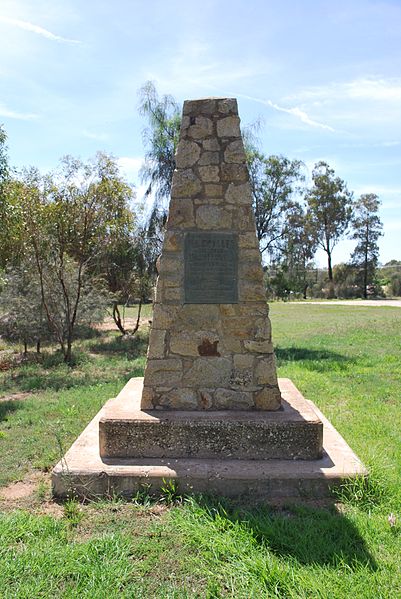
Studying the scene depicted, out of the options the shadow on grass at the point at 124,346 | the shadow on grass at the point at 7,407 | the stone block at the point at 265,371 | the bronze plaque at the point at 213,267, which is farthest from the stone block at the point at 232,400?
the shadow on grass at the point at 124,346

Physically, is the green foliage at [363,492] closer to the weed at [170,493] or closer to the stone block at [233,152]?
the weed at [170,493]

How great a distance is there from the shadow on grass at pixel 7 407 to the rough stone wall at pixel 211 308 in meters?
2.90

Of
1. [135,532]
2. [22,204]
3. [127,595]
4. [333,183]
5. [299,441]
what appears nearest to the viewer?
[127,595]

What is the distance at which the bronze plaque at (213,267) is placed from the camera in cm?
414

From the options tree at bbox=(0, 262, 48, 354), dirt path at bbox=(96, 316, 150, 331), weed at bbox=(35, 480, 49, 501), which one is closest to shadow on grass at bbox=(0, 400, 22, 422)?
weed at bbox=(35, 480, 49, 501)

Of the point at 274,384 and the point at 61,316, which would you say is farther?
the point at 61,316

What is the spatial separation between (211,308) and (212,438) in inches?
42.6

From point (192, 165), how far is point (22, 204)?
7027mm

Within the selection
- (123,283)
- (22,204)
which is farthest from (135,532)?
(123,283)

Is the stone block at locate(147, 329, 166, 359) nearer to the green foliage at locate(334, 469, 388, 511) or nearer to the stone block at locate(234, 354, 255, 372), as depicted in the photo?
the stone block at locate(234, 354, 255, 372)

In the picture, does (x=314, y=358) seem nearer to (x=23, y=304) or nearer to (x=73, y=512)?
(x=23, y=304)

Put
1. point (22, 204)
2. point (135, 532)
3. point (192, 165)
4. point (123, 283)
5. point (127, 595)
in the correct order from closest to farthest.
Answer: point (127, 595)
point (135, 532)
point (192, 165)
point (22, 204)
point (123, 283)

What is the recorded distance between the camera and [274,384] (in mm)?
4199

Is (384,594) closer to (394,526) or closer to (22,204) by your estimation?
(394,526)
